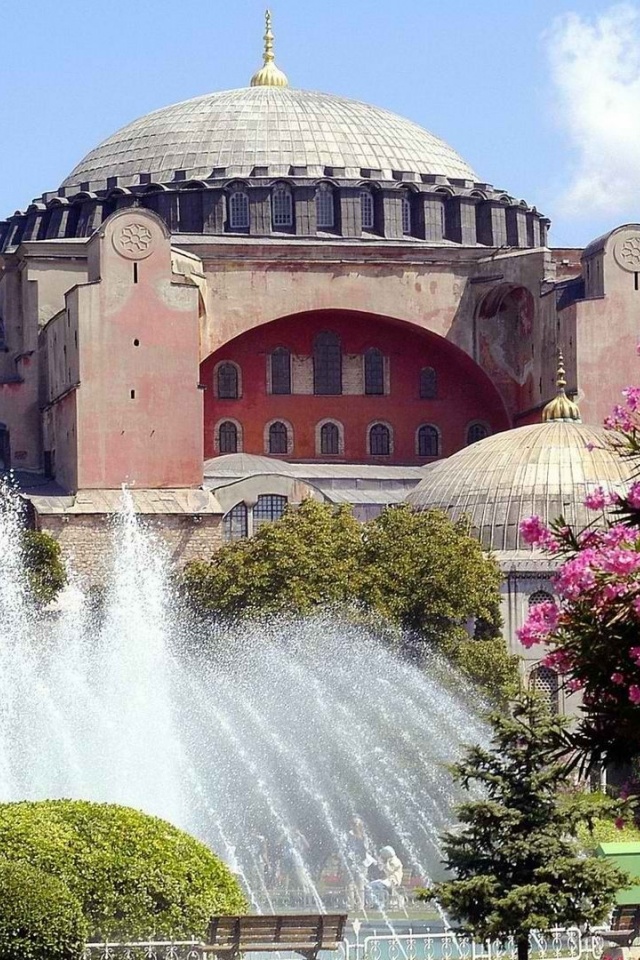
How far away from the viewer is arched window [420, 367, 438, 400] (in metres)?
72.2

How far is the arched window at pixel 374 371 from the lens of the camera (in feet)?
235

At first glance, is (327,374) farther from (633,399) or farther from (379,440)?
(633,399)

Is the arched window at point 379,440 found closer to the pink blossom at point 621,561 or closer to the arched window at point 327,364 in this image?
the arched window at point 327,364

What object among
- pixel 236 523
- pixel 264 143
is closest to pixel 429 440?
pixel 236 523

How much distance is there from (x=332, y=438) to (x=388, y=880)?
37802 mm

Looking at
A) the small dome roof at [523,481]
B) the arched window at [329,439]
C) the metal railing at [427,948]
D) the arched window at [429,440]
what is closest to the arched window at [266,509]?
the small dome roof at [523,481]

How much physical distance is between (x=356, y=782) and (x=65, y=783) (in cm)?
680

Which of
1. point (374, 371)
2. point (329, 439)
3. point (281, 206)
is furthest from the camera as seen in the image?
point (281, 206)

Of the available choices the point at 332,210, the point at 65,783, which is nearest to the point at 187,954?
the point at 65,783

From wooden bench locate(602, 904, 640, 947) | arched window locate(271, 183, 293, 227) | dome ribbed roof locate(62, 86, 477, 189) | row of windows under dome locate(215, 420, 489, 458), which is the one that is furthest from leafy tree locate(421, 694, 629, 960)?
dome ribbed roof locate(62, 86, 477, 189)

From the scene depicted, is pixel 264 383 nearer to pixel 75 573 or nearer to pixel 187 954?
pixel 75 573

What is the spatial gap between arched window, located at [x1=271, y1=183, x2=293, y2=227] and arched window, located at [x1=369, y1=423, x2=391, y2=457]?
20.2 ft

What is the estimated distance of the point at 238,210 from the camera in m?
73.3

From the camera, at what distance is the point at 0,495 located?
63906 millimetres
